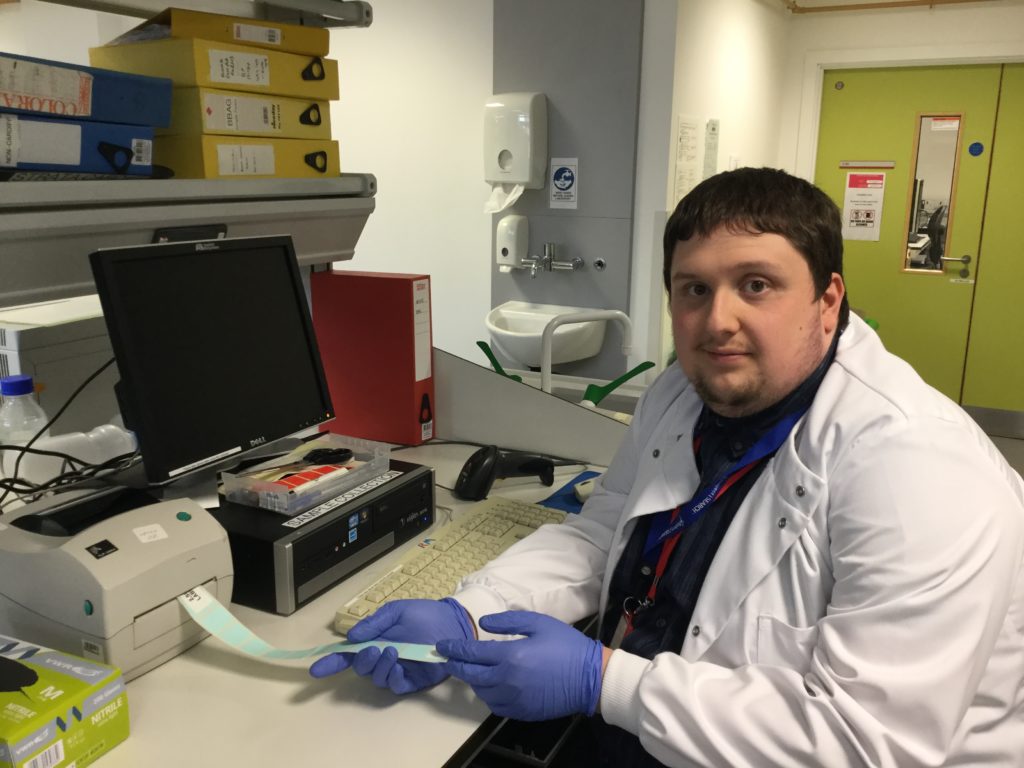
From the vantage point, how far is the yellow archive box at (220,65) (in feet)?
4.77

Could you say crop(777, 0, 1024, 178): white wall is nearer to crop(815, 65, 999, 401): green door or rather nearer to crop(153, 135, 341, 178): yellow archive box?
crop(815, 65, 999, 401): green door

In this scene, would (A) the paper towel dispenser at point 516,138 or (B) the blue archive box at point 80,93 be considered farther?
(A) the paper towel dispenser at point 516,138

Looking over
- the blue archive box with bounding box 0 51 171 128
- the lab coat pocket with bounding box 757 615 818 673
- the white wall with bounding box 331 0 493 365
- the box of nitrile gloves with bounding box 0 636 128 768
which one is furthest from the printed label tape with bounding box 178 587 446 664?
the white wall with bounding box 331 0 493 365

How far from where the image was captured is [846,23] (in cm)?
466

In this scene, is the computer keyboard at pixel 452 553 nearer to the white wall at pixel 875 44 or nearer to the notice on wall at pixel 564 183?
the notice on wall at pixel 564 183

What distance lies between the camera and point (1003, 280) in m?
4.74

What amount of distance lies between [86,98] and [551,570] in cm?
100

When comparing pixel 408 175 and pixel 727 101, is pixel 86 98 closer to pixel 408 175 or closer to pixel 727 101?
pixel 408 175

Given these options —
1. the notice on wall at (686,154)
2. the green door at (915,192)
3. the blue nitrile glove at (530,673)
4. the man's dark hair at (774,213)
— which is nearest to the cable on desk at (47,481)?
the blue nitrile glove at (530,673)

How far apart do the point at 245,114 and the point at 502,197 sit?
2.21 meters

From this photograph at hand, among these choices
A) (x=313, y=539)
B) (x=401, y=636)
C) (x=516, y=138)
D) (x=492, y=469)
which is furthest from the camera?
(x=516, y=138)

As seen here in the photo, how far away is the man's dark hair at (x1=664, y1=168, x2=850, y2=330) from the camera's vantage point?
A: 106cm

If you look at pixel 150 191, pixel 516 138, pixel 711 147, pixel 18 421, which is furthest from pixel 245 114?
pixel 711 147

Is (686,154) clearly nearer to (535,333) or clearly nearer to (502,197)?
(502,197)
